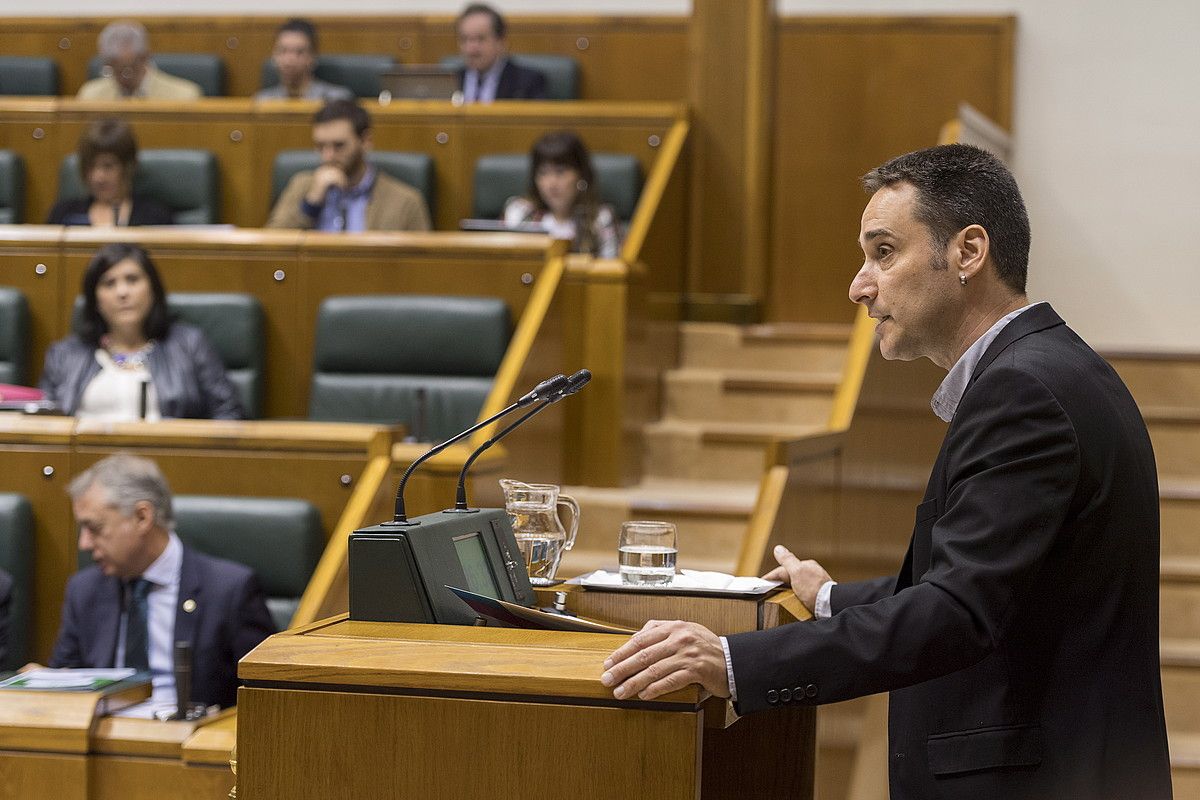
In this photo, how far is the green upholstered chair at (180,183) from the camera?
2.79 metres

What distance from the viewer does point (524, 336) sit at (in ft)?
6.70

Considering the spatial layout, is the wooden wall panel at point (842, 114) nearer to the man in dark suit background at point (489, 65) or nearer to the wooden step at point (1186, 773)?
the man in dark suit background at point (489, 65)

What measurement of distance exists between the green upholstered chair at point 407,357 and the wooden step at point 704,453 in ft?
1.24

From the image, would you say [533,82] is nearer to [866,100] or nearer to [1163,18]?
[866,100]

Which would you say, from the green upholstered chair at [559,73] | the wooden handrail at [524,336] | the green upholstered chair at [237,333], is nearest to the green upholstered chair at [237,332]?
the green upholstered chair at [237,333]

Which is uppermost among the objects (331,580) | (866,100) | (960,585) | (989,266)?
(866,100)

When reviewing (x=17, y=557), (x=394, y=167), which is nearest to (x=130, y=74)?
(x=394, y=167)

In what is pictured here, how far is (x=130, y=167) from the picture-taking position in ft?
8.70

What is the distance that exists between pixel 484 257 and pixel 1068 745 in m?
1.50

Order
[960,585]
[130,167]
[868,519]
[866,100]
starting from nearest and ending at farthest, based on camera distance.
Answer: [960,585] < [868,519] < [130,167] < [866,100]

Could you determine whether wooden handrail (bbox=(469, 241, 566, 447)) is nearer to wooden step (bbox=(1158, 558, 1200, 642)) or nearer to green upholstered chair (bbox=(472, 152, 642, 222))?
green upholstered chair (bbox=(472, 152, 642, 222))

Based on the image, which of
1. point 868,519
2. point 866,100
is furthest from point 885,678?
point 866,100

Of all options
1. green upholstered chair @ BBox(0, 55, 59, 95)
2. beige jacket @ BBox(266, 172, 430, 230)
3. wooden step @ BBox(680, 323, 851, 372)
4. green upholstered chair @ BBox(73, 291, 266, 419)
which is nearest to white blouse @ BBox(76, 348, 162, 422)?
green upholstered chair @ BBox(73, 291, 266, 419)

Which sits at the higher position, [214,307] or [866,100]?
[866,100]
